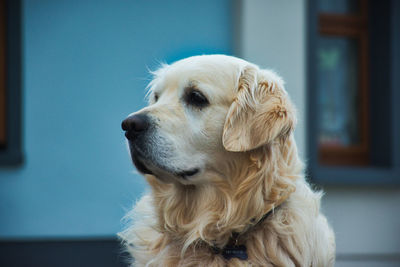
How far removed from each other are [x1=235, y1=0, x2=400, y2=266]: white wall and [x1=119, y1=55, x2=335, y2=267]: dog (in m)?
2.54

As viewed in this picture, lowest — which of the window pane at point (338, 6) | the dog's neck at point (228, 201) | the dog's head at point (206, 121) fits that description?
the dog's neck at point (228, 201)

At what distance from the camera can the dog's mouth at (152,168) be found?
223 cm

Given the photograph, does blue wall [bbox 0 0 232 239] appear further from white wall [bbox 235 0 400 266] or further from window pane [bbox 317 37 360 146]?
window pane [bbox 317 37 360 146]

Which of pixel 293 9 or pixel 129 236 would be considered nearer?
pixel 129 236

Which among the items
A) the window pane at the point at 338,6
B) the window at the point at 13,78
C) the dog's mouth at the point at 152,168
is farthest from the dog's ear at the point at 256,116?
the window pane at the point at 338,6

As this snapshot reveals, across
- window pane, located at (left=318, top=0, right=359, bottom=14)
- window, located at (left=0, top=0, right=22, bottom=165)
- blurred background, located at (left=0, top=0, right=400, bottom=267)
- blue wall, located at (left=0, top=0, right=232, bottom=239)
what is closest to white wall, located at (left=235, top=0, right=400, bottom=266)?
blurred background, located at (left=0, top=0, right=400, bottom=267)

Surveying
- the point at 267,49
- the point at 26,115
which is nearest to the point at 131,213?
the point at 26,115

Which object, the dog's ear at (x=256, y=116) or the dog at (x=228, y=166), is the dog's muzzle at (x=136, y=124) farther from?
the dog's ear at (x=256, y=116)

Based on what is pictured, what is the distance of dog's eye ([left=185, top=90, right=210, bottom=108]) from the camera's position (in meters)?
2.31

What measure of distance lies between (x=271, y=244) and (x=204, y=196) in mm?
418

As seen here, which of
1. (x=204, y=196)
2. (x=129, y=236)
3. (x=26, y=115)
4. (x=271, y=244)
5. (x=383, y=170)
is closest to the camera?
(x=271, y=244)

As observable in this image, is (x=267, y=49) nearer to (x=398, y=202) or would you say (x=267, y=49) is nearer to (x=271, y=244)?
(x=398, y=202)

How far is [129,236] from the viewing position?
2691mm

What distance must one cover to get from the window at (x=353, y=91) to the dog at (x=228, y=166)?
9.06 ft
